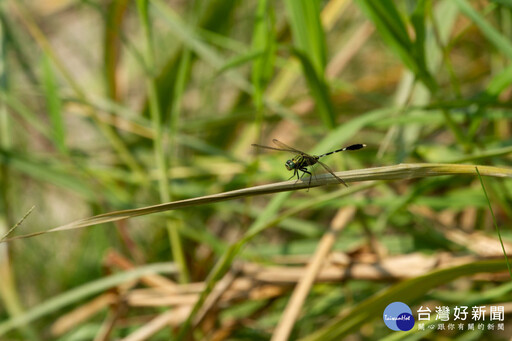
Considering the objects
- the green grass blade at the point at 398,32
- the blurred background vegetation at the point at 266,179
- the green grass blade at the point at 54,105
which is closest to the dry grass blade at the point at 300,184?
the blurred background vegetation at the point at 266,179

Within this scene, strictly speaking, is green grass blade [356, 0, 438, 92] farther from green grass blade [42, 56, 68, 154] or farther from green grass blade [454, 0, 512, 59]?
green grass blade [42, 56, 68, 154]

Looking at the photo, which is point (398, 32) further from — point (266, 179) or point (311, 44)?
point (266, 179)

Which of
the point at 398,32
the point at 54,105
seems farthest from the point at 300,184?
the point at 54,105

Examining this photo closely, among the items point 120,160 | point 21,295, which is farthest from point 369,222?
point 21,295

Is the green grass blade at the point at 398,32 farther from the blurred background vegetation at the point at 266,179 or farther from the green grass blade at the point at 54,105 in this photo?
the green grass blade at the point at 54,105

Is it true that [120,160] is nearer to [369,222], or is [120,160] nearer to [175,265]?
[175,265]

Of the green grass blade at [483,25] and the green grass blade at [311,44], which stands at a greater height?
the green grass blade at [483,25]

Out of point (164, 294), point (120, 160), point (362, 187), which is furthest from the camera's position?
point (120, 160)

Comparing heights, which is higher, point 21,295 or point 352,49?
point 352,49
